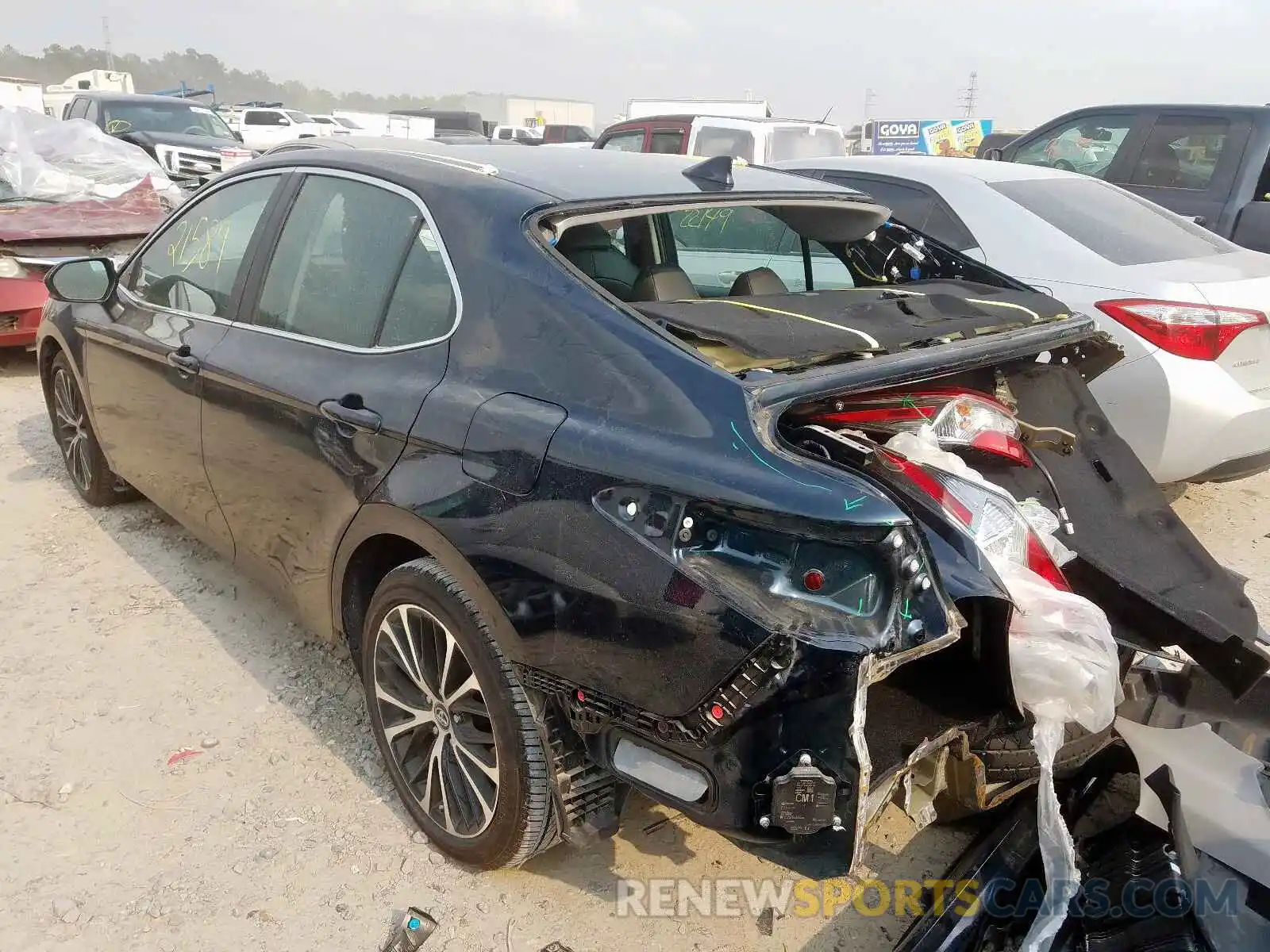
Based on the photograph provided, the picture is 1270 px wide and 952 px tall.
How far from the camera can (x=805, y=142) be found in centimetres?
1084

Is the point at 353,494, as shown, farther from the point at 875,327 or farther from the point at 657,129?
the point at 657,129

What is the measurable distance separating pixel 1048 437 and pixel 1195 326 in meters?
1.63

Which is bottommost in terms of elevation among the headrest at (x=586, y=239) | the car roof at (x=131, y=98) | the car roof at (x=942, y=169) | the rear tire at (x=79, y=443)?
the rear tire at (x=79, y=443)

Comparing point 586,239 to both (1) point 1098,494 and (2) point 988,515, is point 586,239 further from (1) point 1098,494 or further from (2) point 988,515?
(1) point 1098,494

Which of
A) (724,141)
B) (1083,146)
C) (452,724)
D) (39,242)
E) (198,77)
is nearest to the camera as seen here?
(452,724)

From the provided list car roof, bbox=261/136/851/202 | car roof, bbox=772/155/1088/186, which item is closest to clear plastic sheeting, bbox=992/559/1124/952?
car roof, bbox=261/136/851/202

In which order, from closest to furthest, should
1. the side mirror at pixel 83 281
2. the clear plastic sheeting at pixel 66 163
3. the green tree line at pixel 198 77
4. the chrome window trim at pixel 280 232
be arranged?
the chrome window trim at pixel 280 232, the side mirror at pixel 83 281, the clear plastic sheeting at pixel 66 163, the green tree line at pixel 198 77

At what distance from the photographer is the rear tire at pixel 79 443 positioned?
177 inches

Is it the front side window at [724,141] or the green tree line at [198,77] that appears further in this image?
the green tree line at [198,77]

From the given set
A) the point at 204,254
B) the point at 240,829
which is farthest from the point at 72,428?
the point at 240,829

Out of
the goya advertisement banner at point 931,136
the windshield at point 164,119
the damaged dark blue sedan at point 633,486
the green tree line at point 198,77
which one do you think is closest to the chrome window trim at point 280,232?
the damaged dark blue sedan at point 633,486

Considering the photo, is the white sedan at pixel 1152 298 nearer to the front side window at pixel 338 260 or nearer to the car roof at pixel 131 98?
the front side window at pixel 338 260

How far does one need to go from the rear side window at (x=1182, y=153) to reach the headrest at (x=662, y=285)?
5.51m

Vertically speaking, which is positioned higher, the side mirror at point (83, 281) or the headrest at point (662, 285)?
the headrest at point (662, 285)
